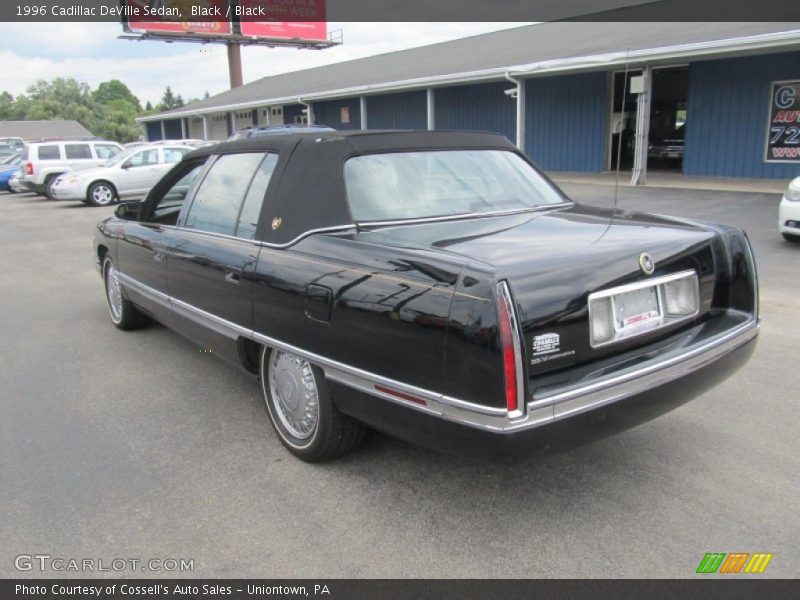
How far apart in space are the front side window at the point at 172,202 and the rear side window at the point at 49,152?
724 inches

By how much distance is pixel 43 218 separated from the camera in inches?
618

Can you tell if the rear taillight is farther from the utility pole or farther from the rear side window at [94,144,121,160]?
the utility pole

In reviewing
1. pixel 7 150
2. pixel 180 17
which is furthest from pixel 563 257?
pixel 180 17

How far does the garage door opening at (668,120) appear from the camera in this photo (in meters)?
20.1

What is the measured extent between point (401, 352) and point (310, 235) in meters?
0.95

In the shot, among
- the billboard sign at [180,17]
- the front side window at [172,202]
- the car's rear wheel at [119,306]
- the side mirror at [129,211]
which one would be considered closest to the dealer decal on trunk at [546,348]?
the front side window at [172,202]

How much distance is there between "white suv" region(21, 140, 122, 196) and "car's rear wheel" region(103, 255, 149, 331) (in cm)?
1597

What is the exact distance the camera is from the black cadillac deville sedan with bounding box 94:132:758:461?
2.45m

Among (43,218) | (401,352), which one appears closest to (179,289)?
(401,352)

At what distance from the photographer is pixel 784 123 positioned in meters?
14.5

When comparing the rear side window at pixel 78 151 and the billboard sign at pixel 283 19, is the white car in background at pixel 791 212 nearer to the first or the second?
the rear side window at pixel 78 151

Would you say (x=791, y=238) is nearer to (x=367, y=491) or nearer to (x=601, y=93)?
(x=367, y=491)
